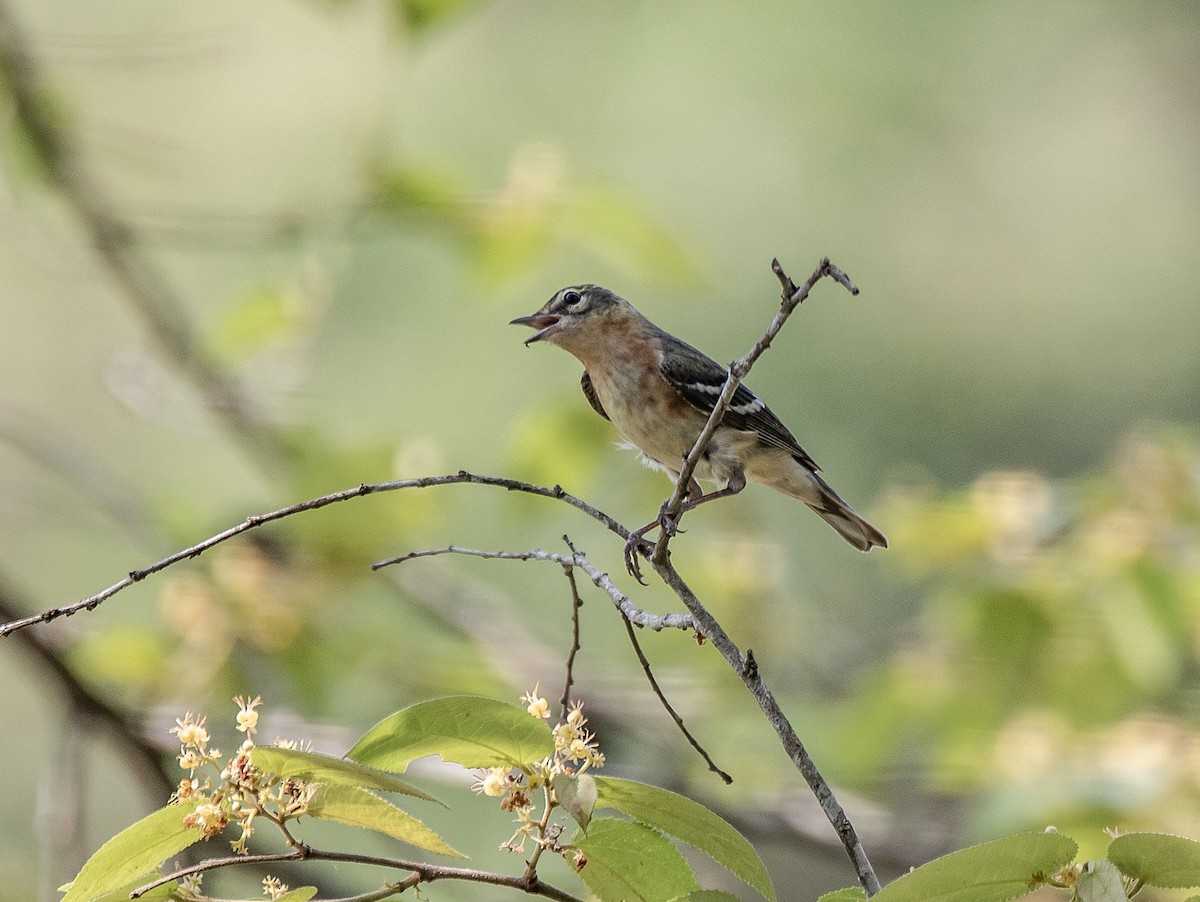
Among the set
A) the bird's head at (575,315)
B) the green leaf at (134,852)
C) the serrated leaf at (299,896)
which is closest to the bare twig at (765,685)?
the serrated leaf at (299,896)

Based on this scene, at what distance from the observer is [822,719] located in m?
5.60

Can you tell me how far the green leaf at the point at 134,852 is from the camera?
5.06ft

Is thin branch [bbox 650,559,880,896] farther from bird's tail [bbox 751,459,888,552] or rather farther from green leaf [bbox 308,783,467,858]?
bird's tail [bbox 751,459,888,552]

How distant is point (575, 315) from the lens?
462cm

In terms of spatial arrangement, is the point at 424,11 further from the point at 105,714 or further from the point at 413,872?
the point at 413,872

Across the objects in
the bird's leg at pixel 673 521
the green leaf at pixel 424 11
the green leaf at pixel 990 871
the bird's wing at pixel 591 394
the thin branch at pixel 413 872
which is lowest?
the thin branch at pixel 413 872

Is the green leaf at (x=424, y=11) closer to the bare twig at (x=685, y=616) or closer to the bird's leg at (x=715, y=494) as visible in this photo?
the bird's leg at (x=715, y=494)

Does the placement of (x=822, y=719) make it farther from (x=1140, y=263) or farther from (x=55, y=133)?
(x=1140, y=263)

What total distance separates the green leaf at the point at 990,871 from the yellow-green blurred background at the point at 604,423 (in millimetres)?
1422

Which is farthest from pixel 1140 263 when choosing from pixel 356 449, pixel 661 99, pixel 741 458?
pixel 356 449

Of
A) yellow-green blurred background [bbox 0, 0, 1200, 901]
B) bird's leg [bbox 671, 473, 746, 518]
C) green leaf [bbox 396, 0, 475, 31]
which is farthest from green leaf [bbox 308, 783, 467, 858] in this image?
green leaf [bbox 396, 0, 475, 31]

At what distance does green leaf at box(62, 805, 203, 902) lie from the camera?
1543mm

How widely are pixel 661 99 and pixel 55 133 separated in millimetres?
7985

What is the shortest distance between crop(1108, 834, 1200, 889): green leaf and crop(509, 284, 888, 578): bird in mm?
2593
